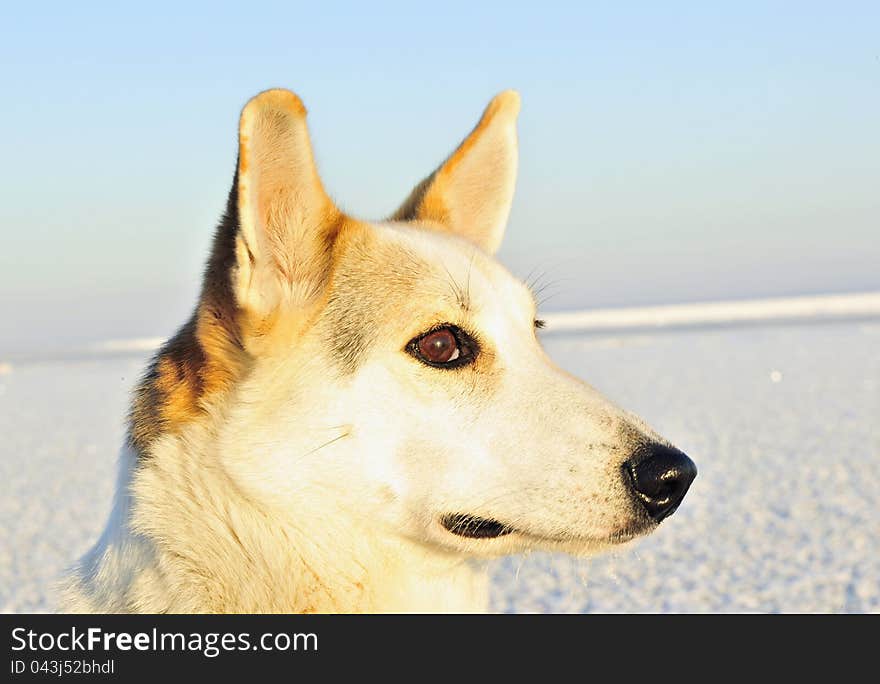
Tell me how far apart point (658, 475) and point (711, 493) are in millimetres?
9234

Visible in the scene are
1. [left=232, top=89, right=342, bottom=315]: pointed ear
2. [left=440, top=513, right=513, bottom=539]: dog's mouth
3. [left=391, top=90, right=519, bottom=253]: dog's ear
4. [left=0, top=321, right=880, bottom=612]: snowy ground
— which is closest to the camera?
[left=232, top=89, right=342, bottom=315]: pointed ear

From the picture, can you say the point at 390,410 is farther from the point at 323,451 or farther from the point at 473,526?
the point at 473,526

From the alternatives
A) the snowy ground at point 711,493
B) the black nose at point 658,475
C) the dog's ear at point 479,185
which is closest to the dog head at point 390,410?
the black nose at point 658,475

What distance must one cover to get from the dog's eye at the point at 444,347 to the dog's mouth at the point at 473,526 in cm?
50

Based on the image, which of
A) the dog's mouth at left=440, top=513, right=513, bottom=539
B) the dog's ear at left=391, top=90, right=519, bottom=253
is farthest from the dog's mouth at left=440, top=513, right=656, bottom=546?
the dog's ear at left=391, top=90, right=519, bottom=253

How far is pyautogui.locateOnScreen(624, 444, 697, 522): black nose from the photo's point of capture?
3018mm

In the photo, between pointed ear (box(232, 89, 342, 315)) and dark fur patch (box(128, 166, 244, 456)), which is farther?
dark fur patch (box(128, 166, 244, 456))

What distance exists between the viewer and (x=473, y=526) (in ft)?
10.3

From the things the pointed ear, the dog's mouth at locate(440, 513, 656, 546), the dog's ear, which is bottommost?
the dog's mouth at locate(440, 513, 656, 546)

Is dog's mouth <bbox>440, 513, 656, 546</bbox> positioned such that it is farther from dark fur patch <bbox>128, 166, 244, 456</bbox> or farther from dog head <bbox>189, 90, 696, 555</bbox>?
dark fur patch <bbox>128, 166, 244, 456</bbox>

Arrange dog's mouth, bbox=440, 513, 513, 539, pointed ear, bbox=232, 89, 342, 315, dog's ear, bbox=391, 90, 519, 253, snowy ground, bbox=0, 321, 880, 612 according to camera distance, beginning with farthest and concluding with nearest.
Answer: snowy ground, bbox=0, 321, 880, 612 → dog's ear, bbox=391, 90, 519, 253 → dog's mouth, bbox=440, 513, 513, 539 → pointed ear, bbox=232, 89, 342, 315

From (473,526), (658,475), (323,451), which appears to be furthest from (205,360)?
(658,475)
